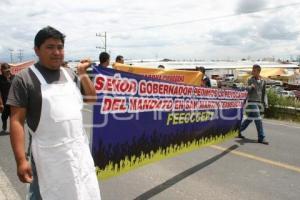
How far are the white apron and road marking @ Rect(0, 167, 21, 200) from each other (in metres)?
2.70

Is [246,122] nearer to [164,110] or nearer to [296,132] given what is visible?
[296,132]

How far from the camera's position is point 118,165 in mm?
5441

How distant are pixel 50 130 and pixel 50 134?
0.09 ft

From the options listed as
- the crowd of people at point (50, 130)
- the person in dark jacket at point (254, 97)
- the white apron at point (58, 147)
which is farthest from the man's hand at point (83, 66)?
the person in dark jacket at point (254, 97)

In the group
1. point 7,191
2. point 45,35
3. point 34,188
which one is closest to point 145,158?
point 7,191

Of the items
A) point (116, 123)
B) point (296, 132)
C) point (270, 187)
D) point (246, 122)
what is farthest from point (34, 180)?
point (296, 132)

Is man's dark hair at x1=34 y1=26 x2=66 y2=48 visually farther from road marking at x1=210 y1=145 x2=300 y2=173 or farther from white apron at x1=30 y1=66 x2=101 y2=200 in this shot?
road marking at x1=210 y1=145 x2=300 y2=173

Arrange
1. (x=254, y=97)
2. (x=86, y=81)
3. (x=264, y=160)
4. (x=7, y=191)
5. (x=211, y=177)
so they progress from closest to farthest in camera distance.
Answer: (x=86, y=81)
(x=7, y=191)
(x=211, y=177)
(x=264, y=160)
(x=254, y=97)

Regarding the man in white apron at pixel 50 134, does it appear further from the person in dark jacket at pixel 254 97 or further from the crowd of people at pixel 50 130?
the person in dark jacket at pixel 254 97

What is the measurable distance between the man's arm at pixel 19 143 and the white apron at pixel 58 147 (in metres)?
0.08

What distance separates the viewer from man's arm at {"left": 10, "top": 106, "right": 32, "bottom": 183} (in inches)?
124

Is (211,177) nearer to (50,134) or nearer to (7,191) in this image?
(7,191)

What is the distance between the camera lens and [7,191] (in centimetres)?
593

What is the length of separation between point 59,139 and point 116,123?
2.11 metres
